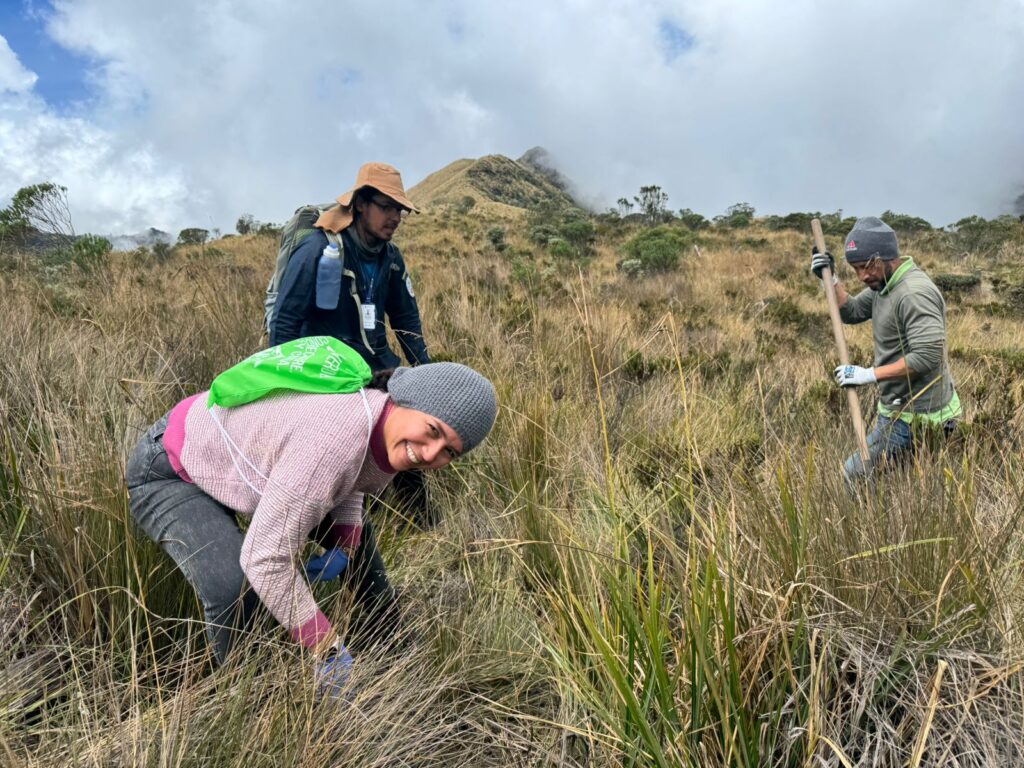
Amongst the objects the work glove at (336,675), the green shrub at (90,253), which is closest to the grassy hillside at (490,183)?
the green shrub at (90,253)

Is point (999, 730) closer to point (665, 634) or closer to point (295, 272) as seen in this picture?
point (665, 634)

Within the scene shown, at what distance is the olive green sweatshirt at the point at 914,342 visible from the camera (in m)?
3.04

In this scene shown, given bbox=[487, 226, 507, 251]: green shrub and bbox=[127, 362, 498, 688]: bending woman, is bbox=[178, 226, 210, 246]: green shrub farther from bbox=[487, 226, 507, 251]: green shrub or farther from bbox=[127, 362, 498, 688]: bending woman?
bbox=[127, 362, 498, 688]: bending woman

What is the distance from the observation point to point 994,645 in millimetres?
1517

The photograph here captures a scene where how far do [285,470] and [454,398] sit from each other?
1.51ft

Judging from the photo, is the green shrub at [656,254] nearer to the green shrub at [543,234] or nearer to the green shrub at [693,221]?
the green shrub at [543,234]

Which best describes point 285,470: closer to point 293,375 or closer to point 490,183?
point 293,375

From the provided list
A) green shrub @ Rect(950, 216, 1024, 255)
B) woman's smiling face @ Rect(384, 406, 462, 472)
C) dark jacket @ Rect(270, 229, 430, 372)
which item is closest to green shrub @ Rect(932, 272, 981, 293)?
green shrub @ Rect(950, 216, 1024, 255)

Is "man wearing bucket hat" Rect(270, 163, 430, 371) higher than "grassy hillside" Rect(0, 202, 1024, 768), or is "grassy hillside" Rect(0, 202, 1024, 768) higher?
"man wearing bucket hat" Rect(270, 163, 430, 371)

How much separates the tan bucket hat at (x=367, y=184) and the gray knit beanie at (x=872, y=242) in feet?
8.05

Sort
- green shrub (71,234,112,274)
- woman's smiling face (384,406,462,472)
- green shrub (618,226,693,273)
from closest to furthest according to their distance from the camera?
1. woman's smiling face (384,406,462,472)
2. green shrub (71,234,112,274)
3. green shrub (618,226,693,273)

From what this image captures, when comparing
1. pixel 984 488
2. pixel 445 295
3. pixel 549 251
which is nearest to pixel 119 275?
pixel 445 295

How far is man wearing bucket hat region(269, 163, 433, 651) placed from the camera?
113 inches

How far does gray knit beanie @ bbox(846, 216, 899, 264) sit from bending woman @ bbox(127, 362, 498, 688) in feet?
9.01
